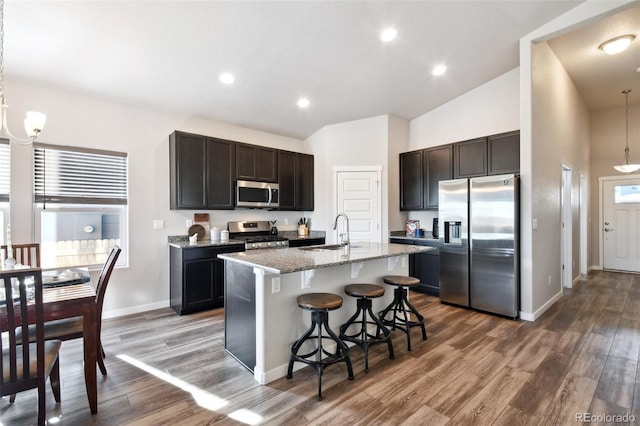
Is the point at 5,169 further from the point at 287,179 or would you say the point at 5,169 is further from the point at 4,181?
the point at 287,179

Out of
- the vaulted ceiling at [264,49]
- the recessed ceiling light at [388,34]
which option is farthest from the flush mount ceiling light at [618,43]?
the recessed ceiling light at [388,34]

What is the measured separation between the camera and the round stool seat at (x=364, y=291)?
2.60 meters

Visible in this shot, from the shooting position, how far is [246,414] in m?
1.94

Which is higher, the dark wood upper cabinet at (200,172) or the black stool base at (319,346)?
the dark wood upper cabinet at (200,172)

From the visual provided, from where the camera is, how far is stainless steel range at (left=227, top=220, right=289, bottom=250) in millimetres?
4555

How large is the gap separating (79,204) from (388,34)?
162 inches

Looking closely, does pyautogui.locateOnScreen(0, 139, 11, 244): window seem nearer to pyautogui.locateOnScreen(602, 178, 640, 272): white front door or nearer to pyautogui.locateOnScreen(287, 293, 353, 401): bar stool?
pyautogui.locateOnScreen(287, 293, 353, 401): bar stool

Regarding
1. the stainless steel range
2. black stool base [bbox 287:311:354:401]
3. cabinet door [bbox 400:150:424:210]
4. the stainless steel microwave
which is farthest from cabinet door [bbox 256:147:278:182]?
black stool base [bbox 287:311:354:401]

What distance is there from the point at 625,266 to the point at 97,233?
31.5 ft

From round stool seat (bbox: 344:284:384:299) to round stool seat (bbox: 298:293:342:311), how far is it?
0.28 meters

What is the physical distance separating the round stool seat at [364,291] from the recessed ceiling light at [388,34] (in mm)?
2658

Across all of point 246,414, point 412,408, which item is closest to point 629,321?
point 412,408

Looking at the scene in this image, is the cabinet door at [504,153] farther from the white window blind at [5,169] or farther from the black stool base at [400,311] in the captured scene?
the white window blind at [5,169]

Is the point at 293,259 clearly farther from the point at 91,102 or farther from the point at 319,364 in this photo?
the point at 91,102
